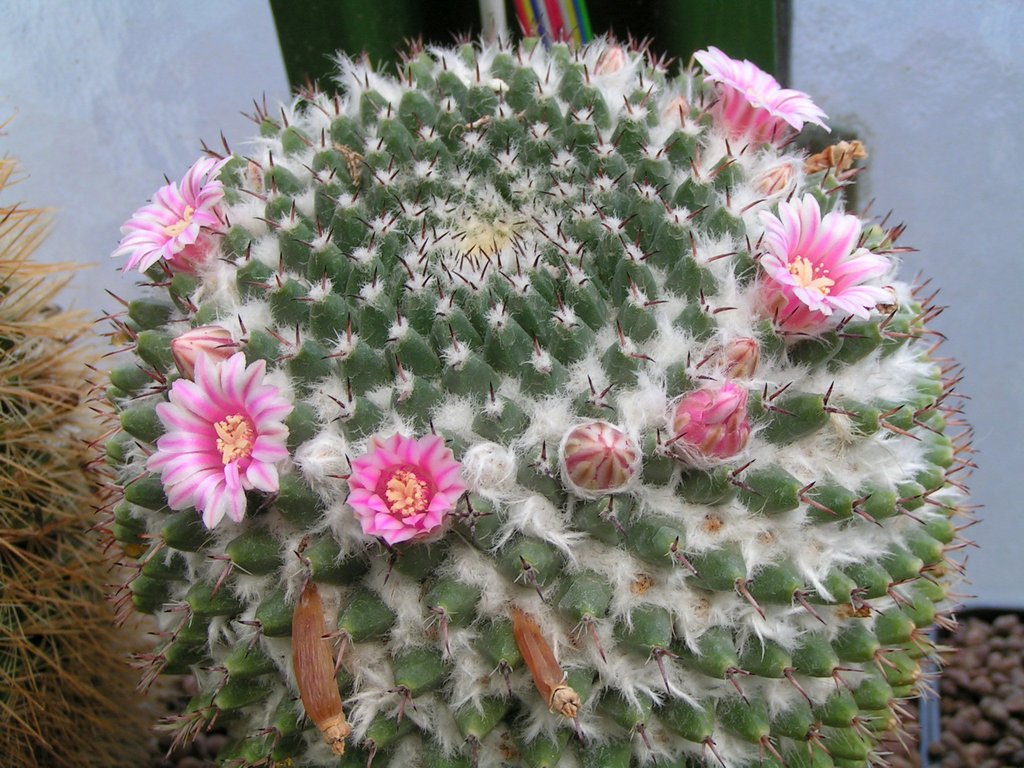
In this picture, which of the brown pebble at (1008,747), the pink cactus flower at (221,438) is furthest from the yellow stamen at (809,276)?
the brown pebble at (1008,747)

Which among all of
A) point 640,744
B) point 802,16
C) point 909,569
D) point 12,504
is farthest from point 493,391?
point 802,16

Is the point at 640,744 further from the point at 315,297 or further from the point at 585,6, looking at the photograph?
the point at 585,6

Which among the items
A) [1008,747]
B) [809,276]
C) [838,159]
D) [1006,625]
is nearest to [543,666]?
[809,276]

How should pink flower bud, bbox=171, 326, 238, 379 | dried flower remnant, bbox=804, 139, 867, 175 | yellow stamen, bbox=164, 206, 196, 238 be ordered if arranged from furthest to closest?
dried flower remnant, bbox=804, 139, 867, 175 → yellow stamen, bbox=164, 206, 196, 238 → pink flower bud, bbox=171, 326, 238, 379

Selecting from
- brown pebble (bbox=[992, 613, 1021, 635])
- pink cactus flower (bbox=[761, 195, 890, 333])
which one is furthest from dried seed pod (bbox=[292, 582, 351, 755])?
brown pebble (bbox=[992, 613, 1021, 635])

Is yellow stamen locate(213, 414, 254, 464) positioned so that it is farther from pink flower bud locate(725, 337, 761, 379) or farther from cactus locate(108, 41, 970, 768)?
pink flower bud locate(725, 337, 761, 379)

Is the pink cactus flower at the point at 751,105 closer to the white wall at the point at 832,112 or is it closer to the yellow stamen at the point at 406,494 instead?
the yellow stamen at the point at 406,494
